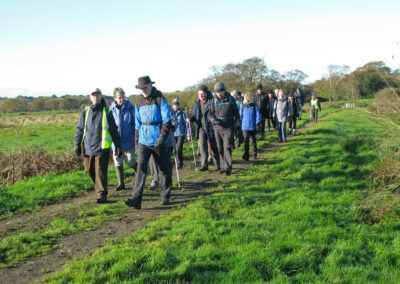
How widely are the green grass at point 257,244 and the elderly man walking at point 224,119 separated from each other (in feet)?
4.48

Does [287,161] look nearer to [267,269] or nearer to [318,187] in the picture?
[318,187]

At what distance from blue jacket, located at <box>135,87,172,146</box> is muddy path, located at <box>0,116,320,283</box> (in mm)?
1453

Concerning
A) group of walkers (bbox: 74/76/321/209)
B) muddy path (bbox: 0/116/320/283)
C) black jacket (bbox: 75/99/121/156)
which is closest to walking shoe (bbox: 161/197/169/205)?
group of walkers (bbox: 74/76/321/209)

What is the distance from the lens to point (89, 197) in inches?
326

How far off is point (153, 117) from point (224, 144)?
3175 mm

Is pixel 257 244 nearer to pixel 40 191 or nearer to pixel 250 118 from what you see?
pixel 40 191

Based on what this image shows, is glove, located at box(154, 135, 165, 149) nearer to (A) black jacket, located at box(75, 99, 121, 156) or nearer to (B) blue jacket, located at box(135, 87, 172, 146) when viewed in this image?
(B) blue jacket, located at box(135, 87, 172, 146)

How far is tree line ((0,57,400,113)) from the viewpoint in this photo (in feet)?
22.5

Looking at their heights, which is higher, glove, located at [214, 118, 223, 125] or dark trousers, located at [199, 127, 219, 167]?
glove, located at [214, 118, 223, 125]

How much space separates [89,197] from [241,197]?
3.66 metres

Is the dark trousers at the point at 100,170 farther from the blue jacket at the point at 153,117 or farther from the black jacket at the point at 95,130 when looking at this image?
the blue jacket at the point at 153,117

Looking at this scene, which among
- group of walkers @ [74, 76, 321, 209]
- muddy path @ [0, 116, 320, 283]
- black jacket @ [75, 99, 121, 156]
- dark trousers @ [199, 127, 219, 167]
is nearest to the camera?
muddy path @ [0, 116, 320, 283]

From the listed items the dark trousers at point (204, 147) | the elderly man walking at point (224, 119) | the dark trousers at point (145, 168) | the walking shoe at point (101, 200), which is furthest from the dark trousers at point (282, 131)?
the walking shoe at point (101, 200)


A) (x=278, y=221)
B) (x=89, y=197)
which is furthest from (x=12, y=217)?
(x=278, y=221)
